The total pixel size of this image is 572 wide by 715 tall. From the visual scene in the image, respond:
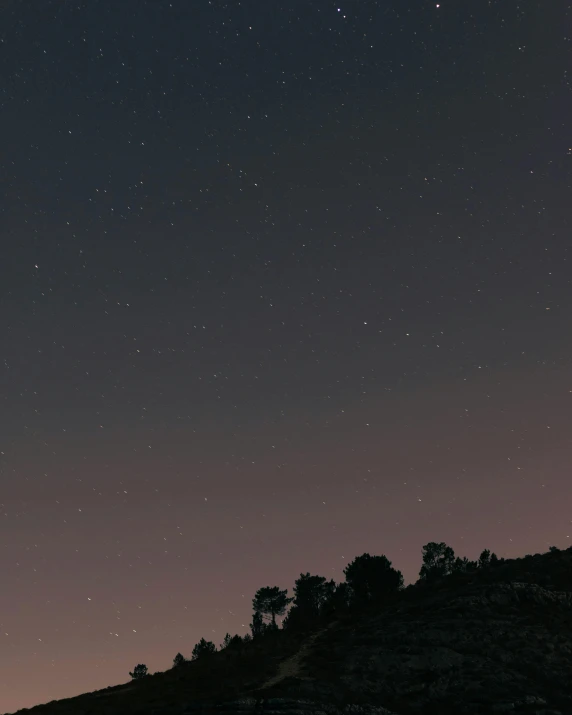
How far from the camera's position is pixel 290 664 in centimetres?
6525

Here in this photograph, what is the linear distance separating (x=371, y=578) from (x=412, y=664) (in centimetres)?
5462

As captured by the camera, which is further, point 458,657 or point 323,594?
point 323,594

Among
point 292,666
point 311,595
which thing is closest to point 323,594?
point 311,595

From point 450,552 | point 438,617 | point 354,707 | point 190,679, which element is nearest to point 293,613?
point 450,552

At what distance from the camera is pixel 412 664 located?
63531 mm

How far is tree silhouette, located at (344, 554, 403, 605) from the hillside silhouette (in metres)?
18.6

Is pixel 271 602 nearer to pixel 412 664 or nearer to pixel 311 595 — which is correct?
pixel 311 595

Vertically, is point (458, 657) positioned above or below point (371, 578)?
below

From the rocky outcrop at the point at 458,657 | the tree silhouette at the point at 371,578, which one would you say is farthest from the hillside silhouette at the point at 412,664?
the tree silhouette at the point at 371,578

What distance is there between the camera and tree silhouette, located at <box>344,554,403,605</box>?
115m

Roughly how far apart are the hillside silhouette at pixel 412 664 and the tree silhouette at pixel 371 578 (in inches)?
733

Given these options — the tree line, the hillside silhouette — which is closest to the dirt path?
the hillside silhouette

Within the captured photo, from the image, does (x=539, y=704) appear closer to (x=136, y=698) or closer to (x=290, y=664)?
(x=290, y=664)

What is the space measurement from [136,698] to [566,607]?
49.3 metres
